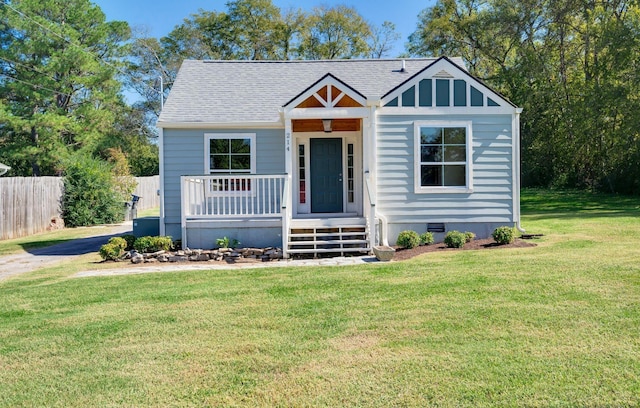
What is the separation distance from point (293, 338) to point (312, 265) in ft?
13.9

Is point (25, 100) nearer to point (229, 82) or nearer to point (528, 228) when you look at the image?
point (229, 82)

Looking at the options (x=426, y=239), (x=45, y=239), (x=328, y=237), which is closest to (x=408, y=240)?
(x=426, y=239)

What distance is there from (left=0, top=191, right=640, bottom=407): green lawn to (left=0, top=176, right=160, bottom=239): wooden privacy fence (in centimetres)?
822

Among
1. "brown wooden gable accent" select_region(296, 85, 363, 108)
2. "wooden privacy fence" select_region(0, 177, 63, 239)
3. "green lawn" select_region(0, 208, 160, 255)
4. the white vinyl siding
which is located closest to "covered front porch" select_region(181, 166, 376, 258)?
the white vinyl siding

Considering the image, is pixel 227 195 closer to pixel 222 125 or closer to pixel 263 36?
pixel 222 125

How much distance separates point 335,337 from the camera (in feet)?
16.5

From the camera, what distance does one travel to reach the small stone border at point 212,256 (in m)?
10.3

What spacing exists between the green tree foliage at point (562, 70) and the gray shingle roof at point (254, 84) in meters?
11.2

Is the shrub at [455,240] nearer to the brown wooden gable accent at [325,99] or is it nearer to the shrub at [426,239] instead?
the shrub at [426,239]

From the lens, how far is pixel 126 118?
3834 centimetres

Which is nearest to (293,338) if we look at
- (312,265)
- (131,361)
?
(131,361)

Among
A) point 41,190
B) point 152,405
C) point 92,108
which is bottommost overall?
point 152,405

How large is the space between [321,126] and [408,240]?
→ 3843 mm

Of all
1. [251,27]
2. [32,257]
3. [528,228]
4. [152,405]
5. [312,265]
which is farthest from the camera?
[251,27]
